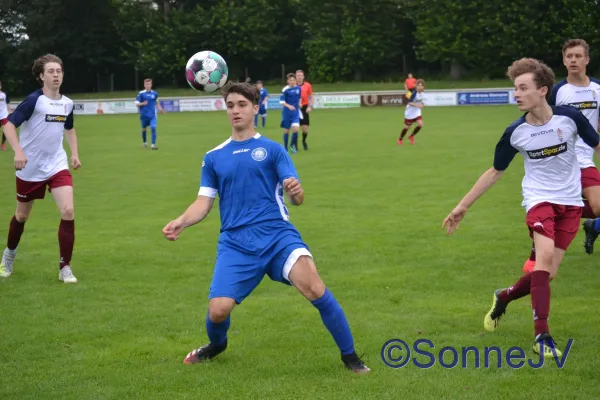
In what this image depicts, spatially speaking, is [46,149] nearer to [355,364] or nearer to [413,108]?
[355,364]

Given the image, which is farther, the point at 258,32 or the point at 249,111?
the point at 258,32

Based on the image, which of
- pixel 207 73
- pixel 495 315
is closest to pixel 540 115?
pixel 495 315

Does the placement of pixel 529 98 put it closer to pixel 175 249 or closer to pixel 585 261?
pixel 585 261

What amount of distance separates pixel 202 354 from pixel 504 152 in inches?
111

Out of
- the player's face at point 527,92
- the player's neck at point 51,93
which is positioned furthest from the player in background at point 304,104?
the player's face at point 527,92

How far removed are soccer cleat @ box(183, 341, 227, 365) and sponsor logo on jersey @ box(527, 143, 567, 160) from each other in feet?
9.18

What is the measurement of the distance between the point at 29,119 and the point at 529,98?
18.1 ft

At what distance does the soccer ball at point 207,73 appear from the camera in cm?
996

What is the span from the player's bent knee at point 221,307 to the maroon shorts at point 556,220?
7.90ft

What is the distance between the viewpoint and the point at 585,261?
9305mm

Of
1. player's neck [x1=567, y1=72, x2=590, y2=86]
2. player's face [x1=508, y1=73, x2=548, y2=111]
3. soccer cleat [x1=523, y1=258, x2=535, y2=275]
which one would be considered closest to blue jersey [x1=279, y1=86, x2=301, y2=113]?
player's neck [x1=567, y1=72, x2=590, y2=86]

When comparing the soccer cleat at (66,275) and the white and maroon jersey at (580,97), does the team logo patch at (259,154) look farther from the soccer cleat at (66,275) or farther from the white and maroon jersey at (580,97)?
the white and maroon jersey at (580,97)

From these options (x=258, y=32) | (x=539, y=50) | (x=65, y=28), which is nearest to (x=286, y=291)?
(x=539, y=50)

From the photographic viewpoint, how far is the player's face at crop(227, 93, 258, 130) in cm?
575
